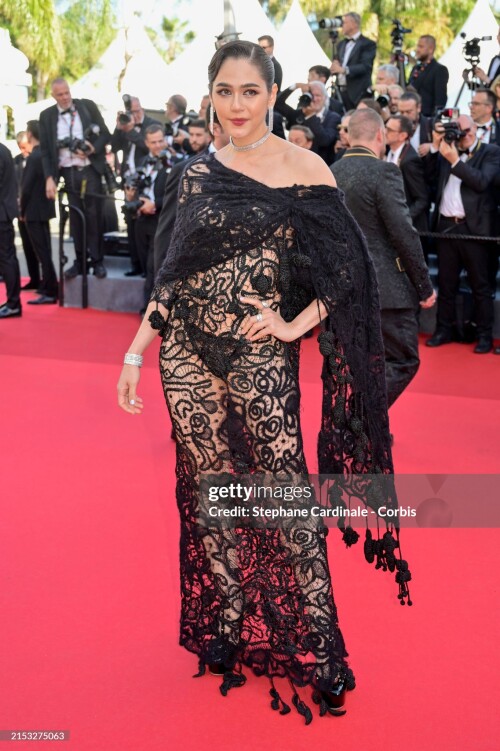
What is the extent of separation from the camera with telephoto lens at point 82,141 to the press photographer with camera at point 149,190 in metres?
0.76

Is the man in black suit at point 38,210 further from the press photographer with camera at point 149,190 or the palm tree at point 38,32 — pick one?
the palm tree at point 38,32

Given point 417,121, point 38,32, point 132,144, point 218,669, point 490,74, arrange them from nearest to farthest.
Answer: point 218,669 < point 417,121 < point 490,74 < point 132,144 < point 38,32

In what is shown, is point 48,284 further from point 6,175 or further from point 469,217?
point 469,217

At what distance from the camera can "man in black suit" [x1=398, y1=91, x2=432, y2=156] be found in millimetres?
7816

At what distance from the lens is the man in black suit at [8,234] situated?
8.57 m

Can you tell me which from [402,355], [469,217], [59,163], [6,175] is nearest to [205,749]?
[402,355]

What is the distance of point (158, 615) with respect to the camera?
3.19m

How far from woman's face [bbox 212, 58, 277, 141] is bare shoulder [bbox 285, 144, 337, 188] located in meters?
0.13

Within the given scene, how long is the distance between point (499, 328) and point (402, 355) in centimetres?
353

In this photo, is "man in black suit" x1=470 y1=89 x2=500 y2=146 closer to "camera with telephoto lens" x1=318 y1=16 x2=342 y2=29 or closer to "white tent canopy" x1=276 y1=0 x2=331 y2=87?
"camera with telephoto lens" x1=318 y1=16 x2=342 y2=29

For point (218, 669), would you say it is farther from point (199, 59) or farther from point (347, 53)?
point (199, 59)

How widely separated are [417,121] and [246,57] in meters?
6.07

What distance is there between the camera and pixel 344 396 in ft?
8.63

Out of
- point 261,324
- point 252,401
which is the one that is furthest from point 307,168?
point 252,401
